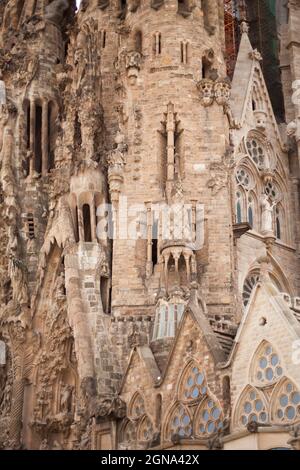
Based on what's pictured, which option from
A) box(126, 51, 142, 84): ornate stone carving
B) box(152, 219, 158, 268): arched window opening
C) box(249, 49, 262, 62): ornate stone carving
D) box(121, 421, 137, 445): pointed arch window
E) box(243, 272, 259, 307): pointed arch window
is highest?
box(249, 49, 262, 62): ornate stone carving

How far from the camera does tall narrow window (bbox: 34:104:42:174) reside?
102 feet

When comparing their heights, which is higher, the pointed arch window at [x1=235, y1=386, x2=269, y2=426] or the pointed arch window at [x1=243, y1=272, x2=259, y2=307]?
the pointed arch window at [x1=243, y1=272, x2=259, y2=307]

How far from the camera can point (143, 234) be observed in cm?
2705

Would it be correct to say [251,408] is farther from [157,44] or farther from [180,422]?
[157,44]

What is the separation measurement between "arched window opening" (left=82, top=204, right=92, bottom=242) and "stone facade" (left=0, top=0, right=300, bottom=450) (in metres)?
0.11

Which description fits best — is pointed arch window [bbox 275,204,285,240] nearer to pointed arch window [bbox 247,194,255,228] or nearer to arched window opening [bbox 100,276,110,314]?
pointed arch window [bbox 247,194,255,228]

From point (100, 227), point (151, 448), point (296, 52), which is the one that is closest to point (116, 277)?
point (100, 227)

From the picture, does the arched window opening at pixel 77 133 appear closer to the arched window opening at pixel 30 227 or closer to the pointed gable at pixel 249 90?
the arched window opening at pixel 30 227

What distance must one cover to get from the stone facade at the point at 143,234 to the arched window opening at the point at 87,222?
4.2 inches

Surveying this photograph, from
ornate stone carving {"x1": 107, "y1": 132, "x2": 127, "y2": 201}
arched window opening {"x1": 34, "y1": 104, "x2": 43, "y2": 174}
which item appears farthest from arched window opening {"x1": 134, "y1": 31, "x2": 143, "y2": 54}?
arched window opening {"x1": 34, "y1": 104, "x2": 43, "y2": 174}

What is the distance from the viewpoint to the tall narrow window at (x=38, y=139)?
31083 millimetres

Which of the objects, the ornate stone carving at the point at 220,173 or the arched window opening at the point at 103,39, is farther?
the arched window opening at the point at 103,39

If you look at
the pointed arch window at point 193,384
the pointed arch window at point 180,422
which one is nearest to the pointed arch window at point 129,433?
the pointed arch window at point 180,422

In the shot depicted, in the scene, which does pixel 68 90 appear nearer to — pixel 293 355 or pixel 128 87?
pixel 128 87
